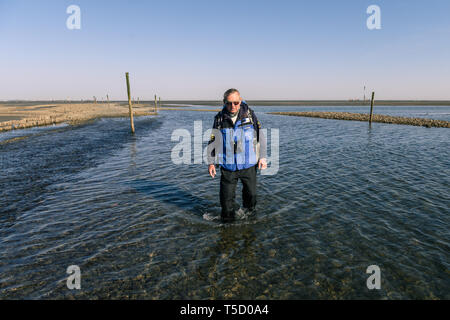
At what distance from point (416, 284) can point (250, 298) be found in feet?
10.2

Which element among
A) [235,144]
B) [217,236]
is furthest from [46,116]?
[235,144]

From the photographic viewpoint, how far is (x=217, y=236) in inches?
234

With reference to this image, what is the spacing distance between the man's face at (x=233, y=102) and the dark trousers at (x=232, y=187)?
59.1 inches

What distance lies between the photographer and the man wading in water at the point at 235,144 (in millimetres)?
5523

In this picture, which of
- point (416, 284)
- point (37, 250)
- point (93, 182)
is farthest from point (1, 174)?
point (416, 284)

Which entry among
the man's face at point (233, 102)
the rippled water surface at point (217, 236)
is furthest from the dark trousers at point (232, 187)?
the man's face at point (233, 102)

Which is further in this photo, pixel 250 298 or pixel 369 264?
pixel 369 264

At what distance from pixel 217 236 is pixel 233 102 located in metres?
3.33

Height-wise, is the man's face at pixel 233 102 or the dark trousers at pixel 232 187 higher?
the man's face at pixel 233 102

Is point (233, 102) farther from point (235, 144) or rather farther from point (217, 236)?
point (217, 236)

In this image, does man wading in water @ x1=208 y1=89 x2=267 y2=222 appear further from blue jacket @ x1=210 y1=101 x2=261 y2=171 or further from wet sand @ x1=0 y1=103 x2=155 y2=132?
wet sand @ x1=0 y1=103 x2=155 y2=132

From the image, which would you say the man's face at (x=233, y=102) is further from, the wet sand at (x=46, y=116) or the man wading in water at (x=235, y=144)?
the wet sand at (x=46, y=116)
